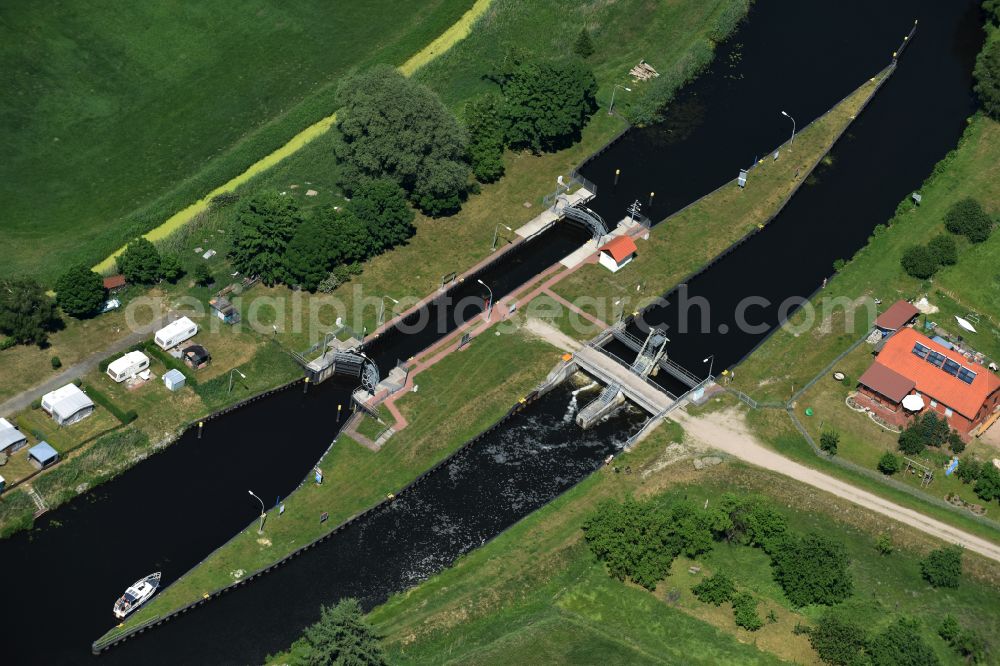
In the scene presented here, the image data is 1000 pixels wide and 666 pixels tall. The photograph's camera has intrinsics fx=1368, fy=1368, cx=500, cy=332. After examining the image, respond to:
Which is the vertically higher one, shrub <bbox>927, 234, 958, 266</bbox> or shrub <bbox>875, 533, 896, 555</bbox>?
shrub <bbox>927, 234, 958, 266</bbox>

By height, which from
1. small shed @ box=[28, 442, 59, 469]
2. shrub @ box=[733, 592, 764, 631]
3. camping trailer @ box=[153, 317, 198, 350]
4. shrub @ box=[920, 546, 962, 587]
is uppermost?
camping trailer @ box=[153, 317, 198, 350]

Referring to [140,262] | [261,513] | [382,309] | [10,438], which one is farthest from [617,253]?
[10,438]

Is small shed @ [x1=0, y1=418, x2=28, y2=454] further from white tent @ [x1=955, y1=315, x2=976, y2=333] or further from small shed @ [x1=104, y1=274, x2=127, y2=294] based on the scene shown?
white tent @ [x1=955, y1=315, x2=976, y2=333]

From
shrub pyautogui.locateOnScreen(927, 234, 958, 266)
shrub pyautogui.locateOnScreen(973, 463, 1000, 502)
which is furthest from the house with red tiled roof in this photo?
shrub pyautogui.locateOnScreen(927, 234, 958, 266)

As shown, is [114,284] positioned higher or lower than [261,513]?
higher

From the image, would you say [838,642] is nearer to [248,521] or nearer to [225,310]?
[248,521]

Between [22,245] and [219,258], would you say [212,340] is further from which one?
[22,245]
